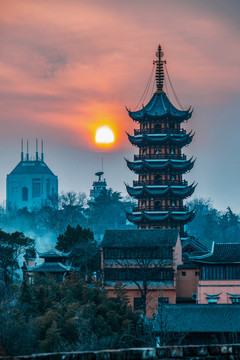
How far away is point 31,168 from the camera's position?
597 ft

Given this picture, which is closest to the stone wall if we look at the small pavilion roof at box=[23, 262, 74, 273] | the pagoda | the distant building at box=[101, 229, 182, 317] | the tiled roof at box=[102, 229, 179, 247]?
the distant building at box=[101, 229, 182, 317]

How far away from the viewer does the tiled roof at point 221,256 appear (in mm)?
55094

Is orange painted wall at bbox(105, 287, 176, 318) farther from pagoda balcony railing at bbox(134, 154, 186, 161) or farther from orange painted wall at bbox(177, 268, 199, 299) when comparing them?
pagoda balcony railing at bbox(134, 154, 186, 161)

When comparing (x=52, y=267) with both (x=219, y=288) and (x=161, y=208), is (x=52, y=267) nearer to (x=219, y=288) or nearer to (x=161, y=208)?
(x=219, y=288)

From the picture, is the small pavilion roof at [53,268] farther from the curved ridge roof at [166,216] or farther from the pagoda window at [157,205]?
the pagoda window at [157,205]

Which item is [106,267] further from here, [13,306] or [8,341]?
[8,341]

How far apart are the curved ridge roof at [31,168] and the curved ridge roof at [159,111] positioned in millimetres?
102714

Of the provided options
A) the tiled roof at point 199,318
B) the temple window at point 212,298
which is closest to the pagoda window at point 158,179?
the temple window at point 212,298

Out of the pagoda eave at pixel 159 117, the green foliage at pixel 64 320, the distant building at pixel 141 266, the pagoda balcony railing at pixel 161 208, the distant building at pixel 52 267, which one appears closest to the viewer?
the green foliage at pixel 64 320

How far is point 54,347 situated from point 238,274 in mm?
23555

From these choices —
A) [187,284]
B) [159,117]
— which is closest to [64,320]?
[187,284]

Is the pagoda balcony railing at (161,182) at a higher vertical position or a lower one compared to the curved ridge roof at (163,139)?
lower

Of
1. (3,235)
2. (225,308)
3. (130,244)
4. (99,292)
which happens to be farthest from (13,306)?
(3,235)

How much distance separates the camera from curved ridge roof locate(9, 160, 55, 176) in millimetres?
180875
